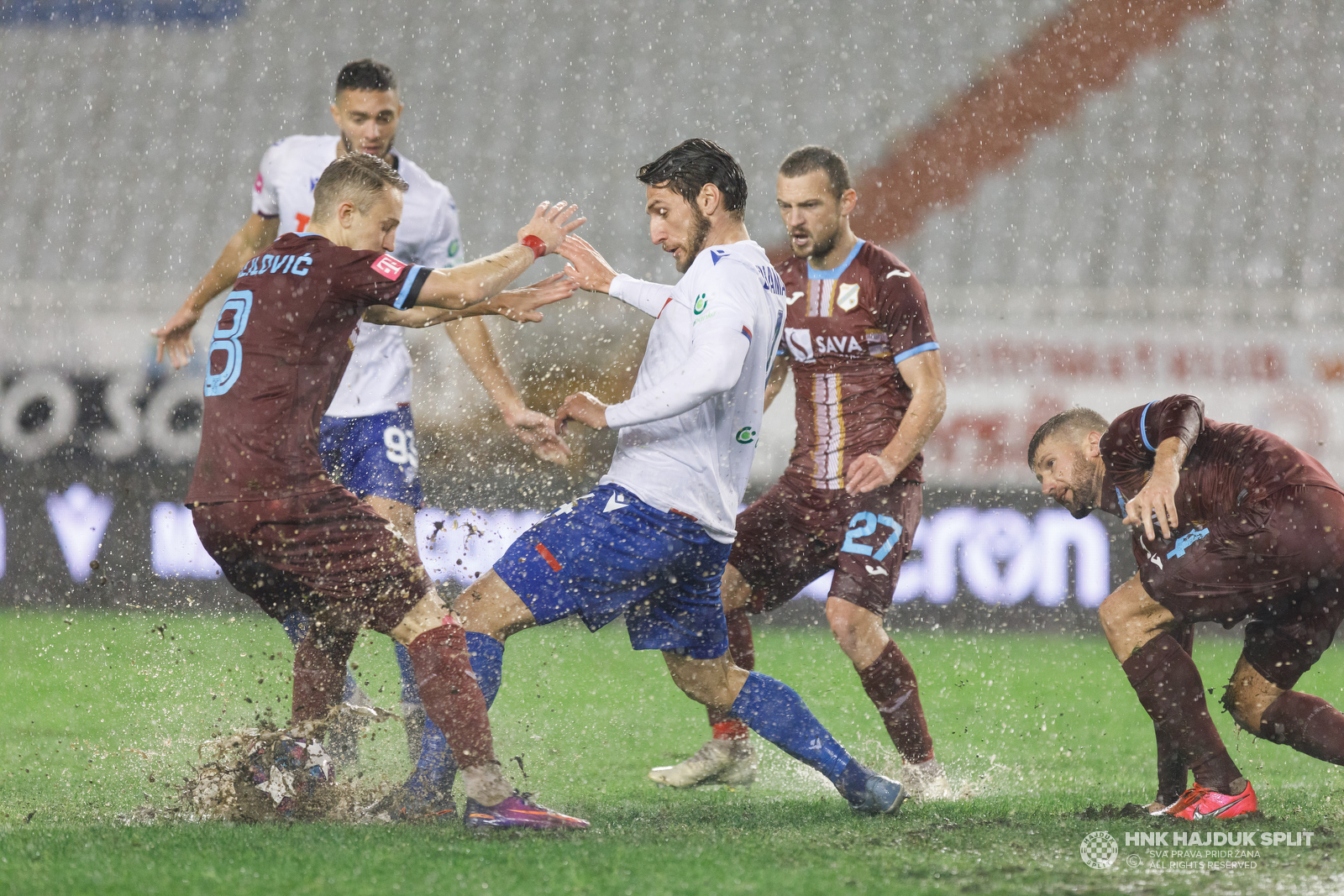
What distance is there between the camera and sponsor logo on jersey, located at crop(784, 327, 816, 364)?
516cm

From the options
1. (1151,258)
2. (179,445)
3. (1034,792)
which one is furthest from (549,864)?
(1151,258)

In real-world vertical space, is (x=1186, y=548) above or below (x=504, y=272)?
below

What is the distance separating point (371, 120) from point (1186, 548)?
11.0 feet

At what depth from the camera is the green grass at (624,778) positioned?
10.9 feet

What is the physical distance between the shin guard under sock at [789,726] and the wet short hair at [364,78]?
276cm

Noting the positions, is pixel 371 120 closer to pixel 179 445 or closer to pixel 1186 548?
pixel 1186 548

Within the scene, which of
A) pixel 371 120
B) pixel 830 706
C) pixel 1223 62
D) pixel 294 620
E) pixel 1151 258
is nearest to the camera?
pixel 294 620

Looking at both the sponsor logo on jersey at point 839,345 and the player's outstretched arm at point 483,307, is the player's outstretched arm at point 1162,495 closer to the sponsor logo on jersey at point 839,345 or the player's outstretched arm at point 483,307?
the sponsor logo on jersey at point 839,345

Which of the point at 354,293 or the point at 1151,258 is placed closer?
the point at 354,293

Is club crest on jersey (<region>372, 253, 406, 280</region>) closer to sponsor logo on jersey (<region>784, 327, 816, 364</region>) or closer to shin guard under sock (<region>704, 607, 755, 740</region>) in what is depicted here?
sponsor logo on jersey (<region>784, 327, 816, 364</region>)

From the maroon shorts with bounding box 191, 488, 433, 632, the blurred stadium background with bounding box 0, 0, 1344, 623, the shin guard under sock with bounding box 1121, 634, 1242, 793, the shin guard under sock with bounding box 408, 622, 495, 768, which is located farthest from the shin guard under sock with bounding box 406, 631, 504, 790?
the blurred stadium background with bounding box 0, 0, 1344, 623

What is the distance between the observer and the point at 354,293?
3908 mm

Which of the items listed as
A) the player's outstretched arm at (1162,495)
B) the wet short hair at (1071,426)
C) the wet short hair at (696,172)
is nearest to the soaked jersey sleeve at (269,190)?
the wet short hair at (696,172)

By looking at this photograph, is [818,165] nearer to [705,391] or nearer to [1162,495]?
[705,391]
